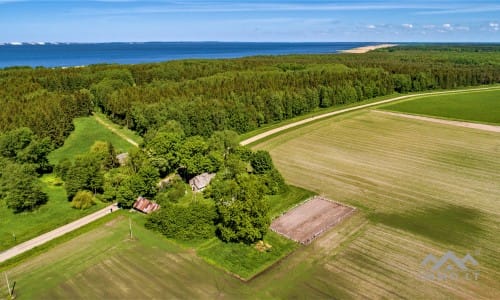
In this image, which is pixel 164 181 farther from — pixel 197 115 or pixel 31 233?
pixel 197 115

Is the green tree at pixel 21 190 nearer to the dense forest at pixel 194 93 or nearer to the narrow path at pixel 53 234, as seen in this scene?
the narrow path at pixel 53 234

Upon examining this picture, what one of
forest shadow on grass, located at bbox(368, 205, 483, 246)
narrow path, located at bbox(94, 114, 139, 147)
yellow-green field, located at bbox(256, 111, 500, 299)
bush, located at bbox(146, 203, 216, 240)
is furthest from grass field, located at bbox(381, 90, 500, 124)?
bush, located at bbox(146, 203, 216, 240)

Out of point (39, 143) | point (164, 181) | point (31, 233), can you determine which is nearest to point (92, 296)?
point (31, 233)

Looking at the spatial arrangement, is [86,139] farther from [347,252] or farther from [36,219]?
[347,252]

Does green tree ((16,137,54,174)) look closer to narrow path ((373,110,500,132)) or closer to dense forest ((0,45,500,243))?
dense forest ((0,45,500,243))

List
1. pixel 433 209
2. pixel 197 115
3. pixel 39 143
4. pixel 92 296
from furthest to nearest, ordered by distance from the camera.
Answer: pixel 197 115
pixel 39 143
pixel 433 209
pixel 92 296

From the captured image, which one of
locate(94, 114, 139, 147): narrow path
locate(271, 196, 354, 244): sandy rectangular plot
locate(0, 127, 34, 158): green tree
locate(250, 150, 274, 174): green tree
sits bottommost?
locate(271, 196, 354, 244): sandy rectangular plot

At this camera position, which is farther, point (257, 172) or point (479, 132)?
point (479, 132)
